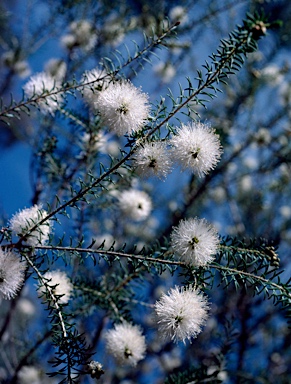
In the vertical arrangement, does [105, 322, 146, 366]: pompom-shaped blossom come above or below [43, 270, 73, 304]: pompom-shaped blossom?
below

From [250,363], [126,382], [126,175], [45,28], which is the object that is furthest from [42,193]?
[250,363]

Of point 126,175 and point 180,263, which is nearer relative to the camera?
point 180,263

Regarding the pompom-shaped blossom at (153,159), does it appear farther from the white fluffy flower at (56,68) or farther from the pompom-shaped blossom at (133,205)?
the white fluffy flower at (56,68)

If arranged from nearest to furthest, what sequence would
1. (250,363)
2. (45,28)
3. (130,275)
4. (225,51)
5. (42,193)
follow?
(225,51) → (130,275) → (42,193) → (45,28) → (250,363)

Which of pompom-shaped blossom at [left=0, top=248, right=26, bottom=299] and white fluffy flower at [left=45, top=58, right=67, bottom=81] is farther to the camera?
white fluffy flower at [left=45, top=58, right=67, bottom=81]

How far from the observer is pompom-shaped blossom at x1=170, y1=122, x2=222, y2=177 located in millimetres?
500

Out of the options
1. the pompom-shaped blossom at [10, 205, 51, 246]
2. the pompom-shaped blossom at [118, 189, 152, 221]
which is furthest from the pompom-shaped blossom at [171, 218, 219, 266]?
the pompom-shaped blossom at [118, 189, 152, 221]

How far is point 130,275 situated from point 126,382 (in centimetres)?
99

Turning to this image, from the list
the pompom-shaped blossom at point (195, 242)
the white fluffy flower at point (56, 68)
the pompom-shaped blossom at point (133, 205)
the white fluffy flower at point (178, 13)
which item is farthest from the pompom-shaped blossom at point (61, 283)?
the white fluffy flower at point (178, 13)

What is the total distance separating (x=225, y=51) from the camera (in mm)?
476

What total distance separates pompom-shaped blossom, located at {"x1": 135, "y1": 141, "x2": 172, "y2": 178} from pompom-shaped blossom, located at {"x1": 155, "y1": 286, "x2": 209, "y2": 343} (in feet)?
0.44

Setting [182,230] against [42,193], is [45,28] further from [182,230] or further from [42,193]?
[182,230]

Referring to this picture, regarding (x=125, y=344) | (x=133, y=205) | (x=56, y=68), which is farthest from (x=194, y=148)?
(x=56, y=68)

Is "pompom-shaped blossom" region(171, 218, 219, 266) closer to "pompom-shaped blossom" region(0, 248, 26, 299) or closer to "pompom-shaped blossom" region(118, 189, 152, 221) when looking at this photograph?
"pompom-shaped blossom" region(0, 248, 26, 299)
